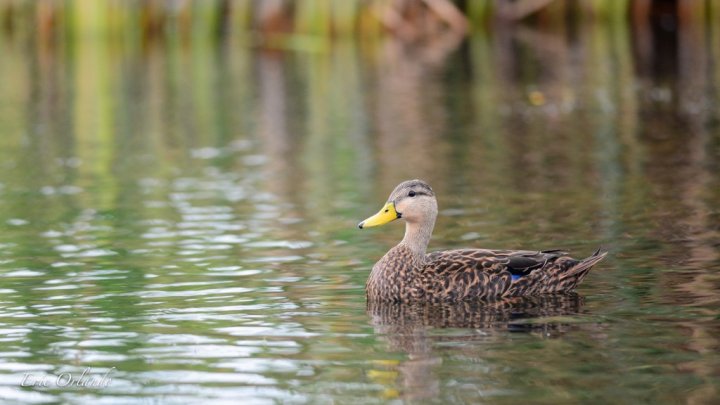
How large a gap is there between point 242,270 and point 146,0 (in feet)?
90.4

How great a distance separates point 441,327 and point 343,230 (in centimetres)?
447

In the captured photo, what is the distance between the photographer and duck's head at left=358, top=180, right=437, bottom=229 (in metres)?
11.6

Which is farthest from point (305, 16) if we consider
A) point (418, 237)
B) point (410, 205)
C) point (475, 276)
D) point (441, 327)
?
point (441, 327)

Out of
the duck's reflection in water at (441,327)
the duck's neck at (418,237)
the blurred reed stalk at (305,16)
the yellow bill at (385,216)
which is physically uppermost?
the blurred reed stalk at (305,16)

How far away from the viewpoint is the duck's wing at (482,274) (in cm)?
1109

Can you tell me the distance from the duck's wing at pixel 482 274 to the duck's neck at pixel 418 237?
25 cm

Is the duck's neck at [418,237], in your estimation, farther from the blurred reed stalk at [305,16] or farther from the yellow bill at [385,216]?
the blurred reed stalk at [305,16]

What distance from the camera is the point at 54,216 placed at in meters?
16.0

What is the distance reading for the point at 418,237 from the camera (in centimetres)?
1155

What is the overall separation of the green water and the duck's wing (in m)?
0.19

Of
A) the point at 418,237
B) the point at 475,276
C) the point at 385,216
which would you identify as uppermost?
the point at 385,216

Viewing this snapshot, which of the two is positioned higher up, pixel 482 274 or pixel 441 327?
pixel 482 274

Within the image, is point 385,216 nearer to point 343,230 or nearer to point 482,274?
point 482,274

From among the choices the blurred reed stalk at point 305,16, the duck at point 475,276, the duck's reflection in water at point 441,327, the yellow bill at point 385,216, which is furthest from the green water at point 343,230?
the blurred reed stalk at point 305,16
